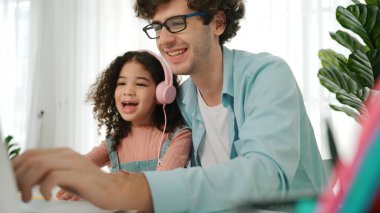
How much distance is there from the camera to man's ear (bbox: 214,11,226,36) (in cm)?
124

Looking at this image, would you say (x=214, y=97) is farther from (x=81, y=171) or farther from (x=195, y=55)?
(x=81, y=171)

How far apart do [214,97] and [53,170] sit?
2.49ft

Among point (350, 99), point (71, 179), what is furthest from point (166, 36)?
point (350, 99)

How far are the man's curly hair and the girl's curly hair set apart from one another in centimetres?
14

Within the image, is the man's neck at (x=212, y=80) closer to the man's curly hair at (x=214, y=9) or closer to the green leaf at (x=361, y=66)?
the man's curly hair at (x=214, y=9)

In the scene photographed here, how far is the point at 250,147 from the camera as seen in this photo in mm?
730

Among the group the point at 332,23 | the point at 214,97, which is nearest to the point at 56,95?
the point at 332,23

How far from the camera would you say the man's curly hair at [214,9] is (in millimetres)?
1124

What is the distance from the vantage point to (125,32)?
311 centimetres

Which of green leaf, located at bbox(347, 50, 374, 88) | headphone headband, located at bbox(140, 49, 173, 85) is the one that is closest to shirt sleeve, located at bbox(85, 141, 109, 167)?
headphone headband, located at bbox(140, 49, 173, 85)

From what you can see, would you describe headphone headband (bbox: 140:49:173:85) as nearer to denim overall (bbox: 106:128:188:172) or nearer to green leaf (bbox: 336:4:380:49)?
denim overall (bbox: 106:128:188:172)

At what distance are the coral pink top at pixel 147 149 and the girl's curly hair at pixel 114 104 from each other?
1.1 inches

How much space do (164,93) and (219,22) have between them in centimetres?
30

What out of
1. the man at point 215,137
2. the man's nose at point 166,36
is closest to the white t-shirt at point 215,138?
the man at point 215,137
